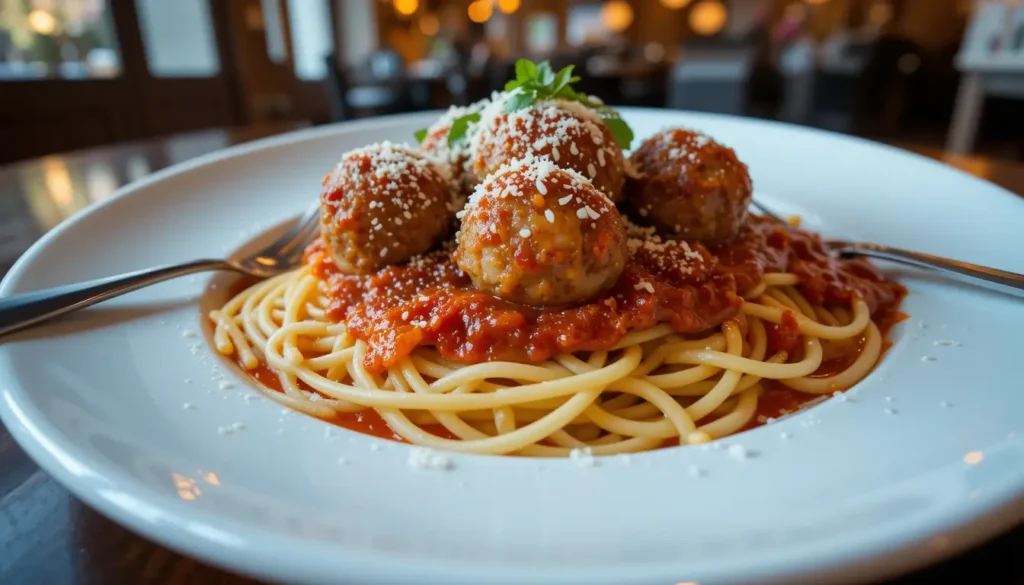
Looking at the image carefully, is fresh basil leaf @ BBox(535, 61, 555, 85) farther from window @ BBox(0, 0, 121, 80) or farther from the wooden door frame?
the wooden door frame

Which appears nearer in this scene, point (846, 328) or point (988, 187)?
point (846, 328)

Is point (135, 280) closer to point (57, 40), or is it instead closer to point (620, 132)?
point (620, 132)

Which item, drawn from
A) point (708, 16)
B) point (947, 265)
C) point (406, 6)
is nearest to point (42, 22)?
point (947, 265)

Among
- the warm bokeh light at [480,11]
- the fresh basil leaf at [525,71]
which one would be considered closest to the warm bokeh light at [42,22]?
the fresh basil leaf at [525,71]

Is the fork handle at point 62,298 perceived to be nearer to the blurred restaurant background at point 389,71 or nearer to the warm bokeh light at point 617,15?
the blurred restaurant background at point 389,71

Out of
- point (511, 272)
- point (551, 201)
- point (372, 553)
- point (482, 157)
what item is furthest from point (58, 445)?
point (482, 157)

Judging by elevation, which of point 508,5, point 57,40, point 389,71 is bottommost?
point 389,71

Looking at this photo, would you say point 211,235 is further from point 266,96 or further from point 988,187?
point 266,96

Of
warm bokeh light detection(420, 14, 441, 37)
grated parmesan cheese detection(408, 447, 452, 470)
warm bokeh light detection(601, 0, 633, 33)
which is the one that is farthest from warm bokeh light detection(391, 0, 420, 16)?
grated parmesan cheese detection(408, 447, 452, 470)
